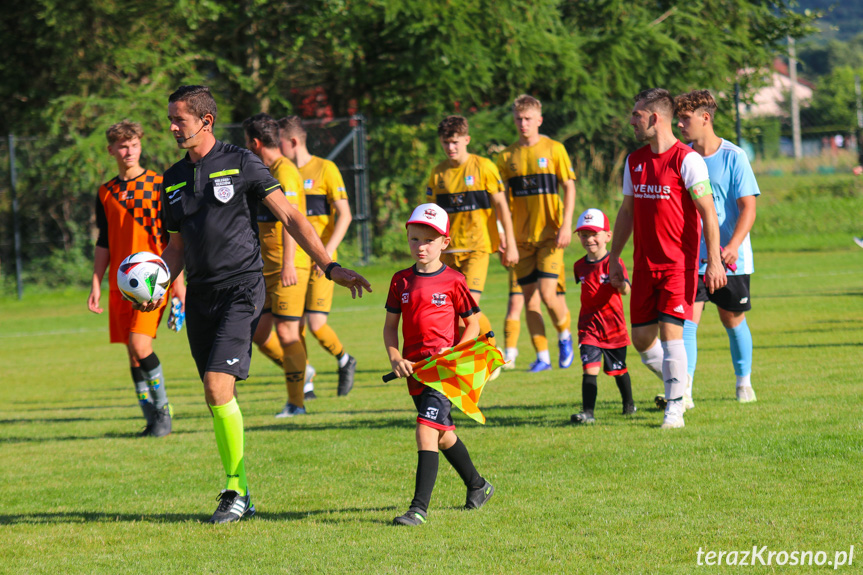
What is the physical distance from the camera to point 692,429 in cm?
646

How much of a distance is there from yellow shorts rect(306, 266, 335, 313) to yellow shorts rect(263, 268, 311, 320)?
0.53 meters

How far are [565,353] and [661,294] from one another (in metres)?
3.49

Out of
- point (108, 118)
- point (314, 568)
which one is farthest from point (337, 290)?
point (314, 568)

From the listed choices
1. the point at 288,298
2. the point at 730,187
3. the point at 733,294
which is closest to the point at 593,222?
the point at 730,187

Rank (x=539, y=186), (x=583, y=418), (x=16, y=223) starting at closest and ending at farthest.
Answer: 1. (x=583, y=418)
2. (x=539, y=186)
3. (x=16, y=223)

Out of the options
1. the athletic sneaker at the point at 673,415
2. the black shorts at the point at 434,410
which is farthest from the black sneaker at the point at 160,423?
the athletic sneaker at the point at 673,415

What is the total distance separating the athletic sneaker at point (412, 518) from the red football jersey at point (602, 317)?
2.65 meters

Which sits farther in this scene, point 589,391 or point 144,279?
point 589,391

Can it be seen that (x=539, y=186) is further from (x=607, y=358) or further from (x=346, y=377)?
(x=607, y=358)

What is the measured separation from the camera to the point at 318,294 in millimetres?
9094

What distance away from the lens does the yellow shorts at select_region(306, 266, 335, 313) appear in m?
9.06

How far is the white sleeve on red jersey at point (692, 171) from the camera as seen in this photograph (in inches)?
249

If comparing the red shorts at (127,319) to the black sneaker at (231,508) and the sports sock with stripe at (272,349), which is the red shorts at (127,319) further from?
the black sneaker at (231,508)

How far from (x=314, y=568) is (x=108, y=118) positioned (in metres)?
18.5
